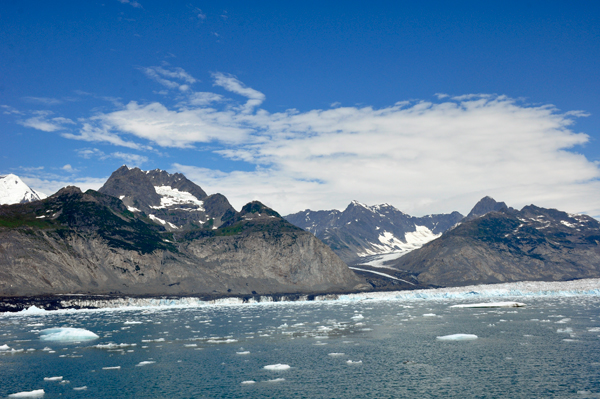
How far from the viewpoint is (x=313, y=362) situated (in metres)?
55.5

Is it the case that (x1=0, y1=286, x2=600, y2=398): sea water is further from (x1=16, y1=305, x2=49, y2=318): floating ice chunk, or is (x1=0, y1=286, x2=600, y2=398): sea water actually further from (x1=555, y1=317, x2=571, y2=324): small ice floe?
(x1=16, y1=305, x2=49, y2=318): floating ice chunk

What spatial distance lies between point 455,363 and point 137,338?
179ft

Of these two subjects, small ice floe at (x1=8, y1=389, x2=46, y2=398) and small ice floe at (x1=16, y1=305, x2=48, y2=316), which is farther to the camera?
small ice floe at (x1=16, y1=305, x2=48, y2=316)

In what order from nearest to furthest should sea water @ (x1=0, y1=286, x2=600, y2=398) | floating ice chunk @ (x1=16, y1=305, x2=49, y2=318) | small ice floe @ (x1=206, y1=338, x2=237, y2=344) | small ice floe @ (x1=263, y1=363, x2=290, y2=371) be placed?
sea water @ (x1=0, y1=286, x2=600, y2=398)
small ice floe @ (x1=263, y1=363, x2=290, y2=371)
small ice floe @ (x1=206, y1=338, x2=237, y2=344)
floating ice chunk @ (x1=16, y1=305, x2=49, y2=318)

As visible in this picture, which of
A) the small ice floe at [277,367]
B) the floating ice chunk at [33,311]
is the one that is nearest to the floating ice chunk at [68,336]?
the small ice floe at [277,367]

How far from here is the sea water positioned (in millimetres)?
42500

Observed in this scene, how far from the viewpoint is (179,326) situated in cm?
10100

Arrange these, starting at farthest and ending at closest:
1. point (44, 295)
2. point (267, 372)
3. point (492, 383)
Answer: point (44, 295) → point (267, 372) → point (492, 383)

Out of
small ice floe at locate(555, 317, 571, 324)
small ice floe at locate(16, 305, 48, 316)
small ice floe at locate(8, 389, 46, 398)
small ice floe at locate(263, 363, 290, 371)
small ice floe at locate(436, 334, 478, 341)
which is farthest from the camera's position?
small ice floe at locate(16, 305, 48, 316)

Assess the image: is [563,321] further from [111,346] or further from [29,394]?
[29,394]

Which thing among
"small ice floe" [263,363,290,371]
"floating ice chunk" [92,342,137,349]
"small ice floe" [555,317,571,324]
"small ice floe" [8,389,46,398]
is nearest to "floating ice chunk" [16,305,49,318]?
"floating ice chunk" [92,342,137,349]

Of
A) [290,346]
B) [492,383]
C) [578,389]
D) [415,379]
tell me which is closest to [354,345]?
[290,346]

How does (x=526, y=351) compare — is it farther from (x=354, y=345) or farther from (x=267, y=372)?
(x=267, y=372)

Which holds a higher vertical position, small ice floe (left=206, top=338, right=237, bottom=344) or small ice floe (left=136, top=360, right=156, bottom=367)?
small ice floe (left=136, top=360, right=156, bottom=367)
